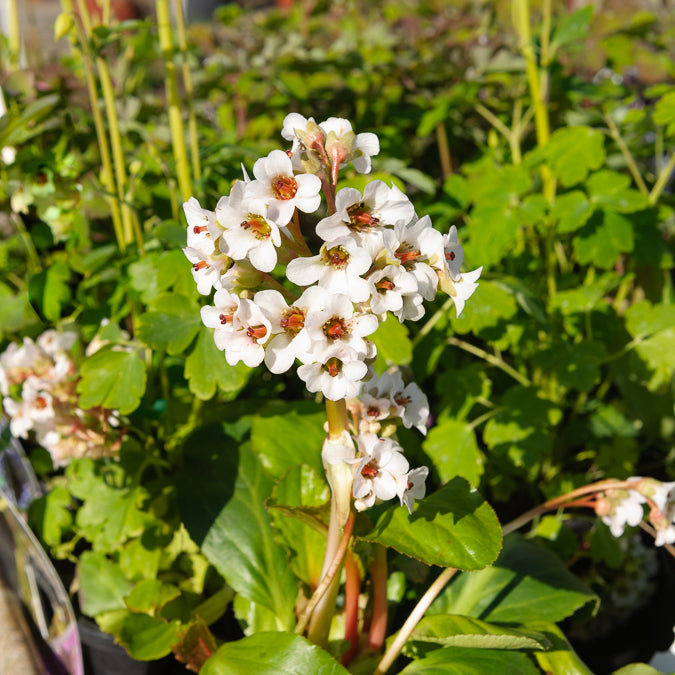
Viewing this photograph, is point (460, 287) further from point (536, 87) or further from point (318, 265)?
point (536, 87)

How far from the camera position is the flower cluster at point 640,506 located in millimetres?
862

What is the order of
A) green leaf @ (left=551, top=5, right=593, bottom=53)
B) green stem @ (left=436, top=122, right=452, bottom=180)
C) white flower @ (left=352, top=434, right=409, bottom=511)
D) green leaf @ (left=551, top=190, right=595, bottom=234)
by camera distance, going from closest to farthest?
1. white flower @ (left=352, top=434, right=409, bottom=511)
2. green leaf @ (left=551, top=190, right=595, bottom=234)
3. green leaf @ (left=551, top=5, right=593, bottom=53)
4. green stem @ (left=436, top=122, right=452, bottom=180)

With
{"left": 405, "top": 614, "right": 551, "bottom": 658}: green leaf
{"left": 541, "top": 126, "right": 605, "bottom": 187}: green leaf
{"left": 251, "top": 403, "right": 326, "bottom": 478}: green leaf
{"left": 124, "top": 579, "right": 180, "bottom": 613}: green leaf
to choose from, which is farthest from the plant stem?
Result: {"left": 541, "top": 126, "right": 605, "bottom": 187}: green leaf

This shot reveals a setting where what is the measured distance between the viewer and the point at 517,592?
3.24 feet

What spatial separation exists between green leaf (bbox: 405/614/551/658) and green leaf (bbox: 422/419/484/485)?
276mm

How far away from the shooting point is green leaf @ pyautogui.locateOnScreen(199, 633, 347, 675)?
76cm

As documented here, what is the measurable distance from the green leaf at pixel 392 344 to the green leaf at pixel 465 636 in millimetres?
356

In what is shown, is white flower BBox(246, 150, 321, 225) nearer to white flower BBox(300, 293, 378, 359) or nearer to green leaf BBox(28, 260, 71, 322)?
white flower BBox(300, 293, 378, 359)

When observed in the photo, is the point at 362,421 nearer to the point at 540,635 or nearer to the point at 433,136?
the point at 540,635

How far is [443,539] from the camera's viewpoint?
0.74 m

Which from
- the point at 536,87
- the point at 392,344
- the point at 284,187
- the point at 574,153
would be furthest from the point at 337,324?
the point at 536,87

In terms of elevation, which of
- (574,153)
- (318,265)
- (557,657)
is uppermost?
(318,265)

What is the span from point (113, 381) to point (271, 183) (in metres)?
0.51

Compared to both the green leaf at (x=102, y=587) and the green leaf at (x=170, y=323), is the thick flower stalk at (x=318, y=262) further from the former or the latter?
the green leaf at (x=102, y=587)
